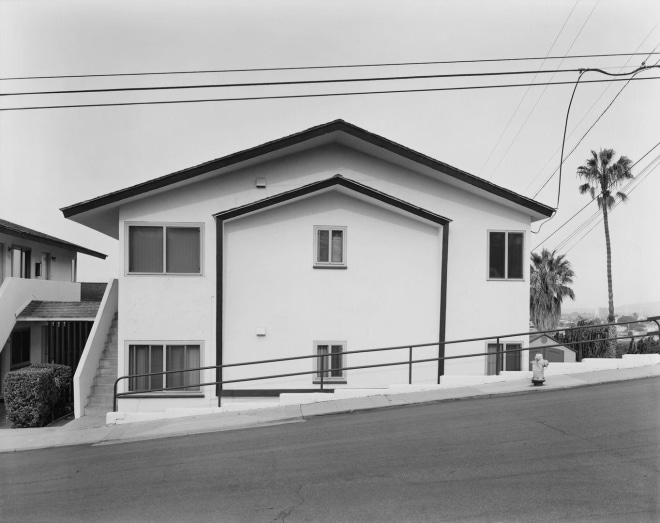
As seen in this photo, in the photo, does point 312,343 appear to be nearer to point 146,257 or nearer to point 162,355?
point 162,355

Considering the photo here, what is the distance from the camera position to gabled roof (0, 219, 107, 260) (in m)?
15.8

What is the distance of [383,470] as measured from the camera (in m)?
6.27

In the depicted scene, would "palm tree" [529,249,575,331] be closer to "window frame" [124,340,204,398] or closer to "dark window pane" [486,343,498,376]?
"dark window pane" [486,343,498,376]

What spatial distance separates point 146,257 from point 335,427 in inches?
267

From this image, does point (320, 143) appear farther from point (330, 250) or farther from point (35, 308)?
point (35, 308)

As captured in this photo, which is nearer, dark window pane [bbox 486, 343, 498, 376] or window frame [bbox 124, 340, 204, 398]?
window frame [bbox 124, 340, 204, 398]

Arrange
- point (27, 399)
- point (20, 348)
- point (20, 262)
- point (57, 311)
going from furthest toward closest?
point (20, 262)
point (20, 348)
point (57, 311)
point (27, 399)

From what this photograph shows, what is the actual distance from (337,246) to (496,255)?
4.39 metres

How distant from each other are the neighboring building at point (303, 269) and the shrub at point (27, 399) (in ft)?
6.26

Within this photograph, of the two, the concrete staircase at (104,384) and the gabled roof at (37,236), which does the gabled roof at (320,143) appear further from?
the gabled roof at (37,236)

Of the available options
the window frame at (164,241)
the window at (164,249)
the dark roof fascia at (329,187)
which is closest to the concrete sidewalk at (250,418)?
the window frame at (164,241)

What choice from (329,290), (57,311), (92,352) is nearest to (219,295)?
(329,290)

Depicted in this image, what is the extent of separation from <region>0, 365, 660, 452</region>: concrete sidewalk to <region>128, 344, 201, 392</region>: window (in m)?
1.31

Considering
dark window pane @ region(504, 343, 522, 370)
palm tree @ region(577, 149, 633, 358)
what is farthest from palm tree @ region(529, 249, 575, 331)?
dark window pane @ region(504, 343, 522, 370)
